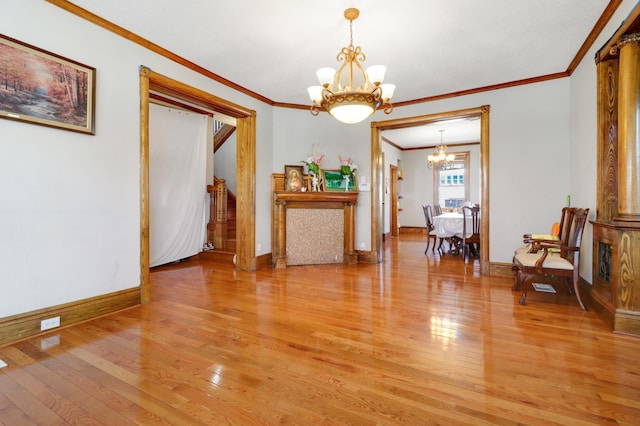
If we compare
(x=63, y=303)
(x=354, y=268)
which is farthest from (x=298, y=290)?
(x=63, y=303)

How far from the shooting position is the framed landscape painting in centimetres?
227

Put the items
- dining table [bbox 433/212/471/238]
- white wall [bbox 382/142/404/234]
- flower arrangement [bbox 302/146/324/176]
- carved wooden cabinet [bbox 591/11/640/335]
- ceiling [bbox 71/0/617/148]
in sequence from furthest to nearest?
white wall [bbox 382/142/404/234]
dining table [bbox 433/212/471/238]
flower arrangement [bbox 302/146/324/176]
ceiling [bbox 71/0/617/148]
carved wooden cabinet [bbox 591/11/640/335]

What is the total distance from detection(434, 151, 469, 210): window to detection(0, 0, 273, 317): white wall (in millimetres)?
8511

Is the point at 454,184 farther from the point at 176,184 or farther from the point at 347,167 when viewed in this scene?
the point at 176,184

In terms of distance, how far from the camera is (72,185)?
2.63 metres

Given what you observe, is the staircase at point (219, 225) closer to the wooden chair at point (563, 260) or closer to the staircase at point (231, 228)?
the staircase at point (231, 228)

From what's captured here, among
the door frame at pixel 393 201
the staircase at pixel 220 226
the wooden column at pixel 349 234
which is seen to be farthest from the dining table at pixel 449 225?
the staircase at pixel 220 226

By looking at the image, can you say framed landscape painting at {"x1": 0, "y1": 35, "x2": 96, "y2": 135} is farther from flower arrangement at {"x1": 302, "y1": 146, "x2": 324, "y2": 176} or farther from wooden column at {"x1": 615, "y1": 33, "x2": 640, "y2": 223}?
wooden column at {"x1": 615, "y1": 33, "x2": 640, "y2": 223}

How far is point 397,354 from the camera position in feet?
6.84

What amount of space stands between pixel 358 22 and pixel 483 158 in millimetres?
2784

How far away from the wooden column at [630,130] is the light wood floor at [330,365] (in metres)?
1.05

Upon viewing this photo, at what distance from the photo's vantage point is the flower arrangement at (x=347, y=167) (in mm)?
5258

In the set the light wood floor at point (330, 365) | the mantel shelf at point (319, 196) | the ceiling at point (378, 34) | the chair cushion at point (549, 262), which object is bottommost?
the light wood floor at point (330, 365)

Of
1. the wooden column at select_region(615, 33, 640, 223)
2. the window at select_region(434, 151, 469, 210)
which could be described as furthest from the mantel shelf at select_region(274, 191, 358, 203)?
the window at select_region(434, 151, 469, 210)
